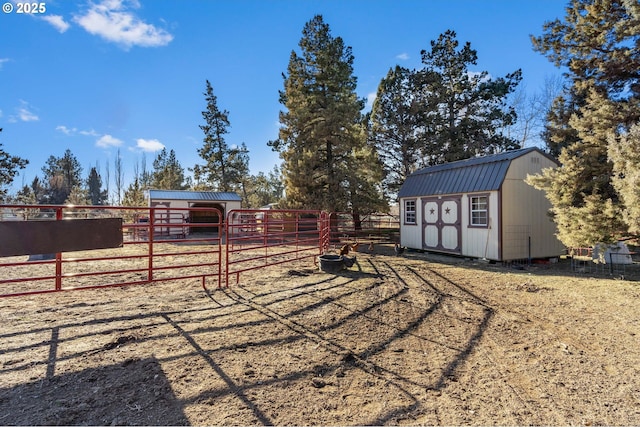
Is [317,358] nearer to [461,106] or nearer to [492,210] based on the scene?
[492,210]

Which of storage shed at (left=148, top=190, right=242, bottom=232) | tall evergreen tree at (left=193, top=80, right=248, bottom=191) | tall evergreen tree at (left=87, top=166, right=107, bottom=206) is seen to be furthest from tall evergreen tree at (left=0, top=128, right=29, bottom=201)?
tall evergreen tree at (left=87, top=166, right=107, bottom=206)

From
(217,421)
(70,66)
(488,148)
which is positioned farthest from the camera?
(488,148)

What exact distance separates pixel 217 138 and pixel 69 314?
29176 millimetres

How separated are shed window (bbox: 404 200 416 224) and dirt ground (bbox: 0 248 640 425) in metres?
7.25

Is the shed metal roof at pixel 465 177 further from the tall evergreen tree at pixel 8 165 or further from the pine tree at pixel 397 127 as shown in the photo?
the tall evergreen tree at pixel 8 165

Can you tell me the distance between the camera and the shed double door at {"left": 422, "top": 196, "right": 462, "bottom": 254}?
10.9 m

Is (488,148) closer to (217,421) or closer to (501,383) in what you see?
(501,383)

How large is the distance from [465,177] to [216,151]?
25.9m

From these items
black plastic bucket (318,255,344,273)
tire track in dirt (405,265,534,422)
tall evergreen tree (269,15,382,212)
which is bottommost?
tire track in dirt (405,265,534,422)

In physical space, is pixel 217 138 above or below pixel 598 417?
above

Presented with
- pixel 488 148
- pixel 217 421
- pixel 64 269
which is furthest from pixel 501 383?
pixel 488 148

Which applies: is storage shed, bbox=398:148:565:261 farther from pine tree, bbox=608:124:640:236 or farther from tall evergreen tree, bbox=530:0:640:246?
pine tree, bbox=608:124:640:236

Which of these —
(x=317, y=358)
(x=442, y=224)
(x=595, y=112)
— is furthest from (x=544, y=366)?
(x=442, y=224)

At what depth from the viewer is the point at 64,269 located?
8156 millimetres
